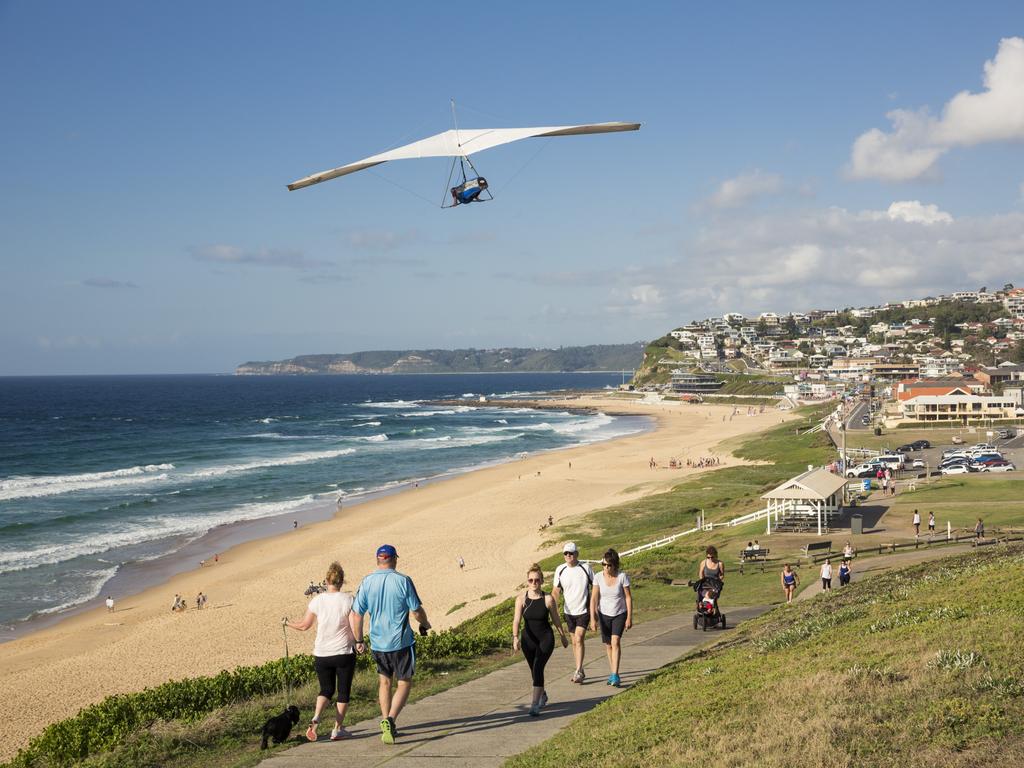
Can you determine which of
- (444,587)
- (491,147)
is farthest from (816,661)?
(444,587)

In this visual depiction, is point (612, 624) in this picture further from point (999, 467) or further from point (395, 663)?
point (999, 467)

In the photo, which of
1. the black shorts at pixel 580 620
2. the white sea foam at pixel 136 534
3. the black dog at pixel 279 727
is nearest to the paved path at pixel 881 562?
the black shorts at pixel 580 620

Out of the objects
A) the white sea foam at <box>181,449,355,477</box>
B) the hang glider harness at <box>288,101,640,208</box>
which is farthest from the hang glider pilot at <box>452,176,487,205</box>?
the white sea foam at <box>181,449,355,477</box>

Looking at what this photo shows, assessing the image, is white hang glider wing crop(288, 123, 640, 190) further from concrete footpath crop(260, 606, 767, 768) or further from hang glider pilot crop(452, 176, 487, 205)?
concrete footpath crop(260, 606, 767, 768)

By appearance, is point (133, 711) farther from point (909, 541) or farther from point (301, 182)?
point (909, 541)

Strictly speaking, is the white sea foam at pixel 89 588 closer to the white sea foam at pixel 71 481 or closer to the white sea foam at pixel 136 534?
the white sea foam at pixel 136 534

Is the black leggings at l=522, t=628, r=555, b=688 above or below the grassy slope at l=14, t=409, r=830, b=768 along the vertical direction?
above
